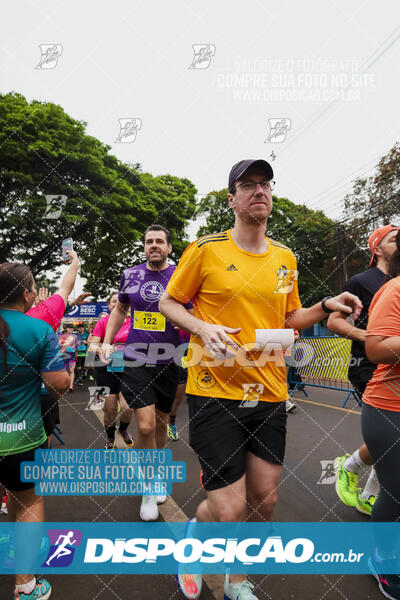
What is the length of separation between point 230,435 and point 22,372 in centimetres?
119

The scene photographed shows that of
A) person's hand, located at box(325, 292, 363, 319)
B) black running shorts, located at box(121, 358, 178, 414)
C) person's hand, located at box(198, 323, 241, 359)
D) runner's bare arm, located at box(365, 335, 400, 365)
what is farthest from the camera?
black running shorts, located at box(121, 358, 178, 414)

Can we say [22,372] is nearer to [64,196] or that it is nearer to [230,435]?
[230,435]

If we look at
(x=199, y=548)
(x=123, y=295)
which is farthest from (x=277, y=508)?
(x=123, y=295)

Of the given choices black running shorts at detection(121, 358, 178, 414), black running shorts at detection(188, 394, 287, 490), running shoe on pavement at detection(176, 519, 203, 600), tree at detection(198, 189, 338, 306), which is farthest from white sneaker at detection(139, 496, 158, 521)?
tree at detection(198, 189, 338, 306)

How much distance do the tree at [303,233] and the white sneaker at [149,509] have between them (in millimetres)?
22222

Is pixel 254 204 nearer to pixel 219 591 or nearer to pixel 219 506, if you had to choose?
pixel 219 506

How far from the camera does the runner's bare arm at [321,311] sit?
1978 millimetres

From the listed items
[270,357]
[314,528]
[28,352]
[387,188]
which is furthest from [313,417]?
[387,188]

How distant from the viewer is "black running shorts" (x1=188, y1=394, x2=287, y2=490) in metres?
1.89

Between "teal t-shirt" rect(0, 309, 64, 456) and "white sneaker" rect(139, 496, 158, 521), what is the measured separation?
1322mm

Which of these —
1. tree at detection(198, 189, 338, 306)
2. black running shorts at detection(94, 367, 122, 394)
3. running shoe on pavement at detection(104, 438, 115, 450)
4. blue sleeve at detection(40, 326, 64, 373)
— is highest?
tree at detection(198, 189, 338, 306)

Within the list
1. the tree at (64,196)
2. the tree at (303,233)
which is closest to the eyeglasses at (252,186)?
the tree at (64,196)

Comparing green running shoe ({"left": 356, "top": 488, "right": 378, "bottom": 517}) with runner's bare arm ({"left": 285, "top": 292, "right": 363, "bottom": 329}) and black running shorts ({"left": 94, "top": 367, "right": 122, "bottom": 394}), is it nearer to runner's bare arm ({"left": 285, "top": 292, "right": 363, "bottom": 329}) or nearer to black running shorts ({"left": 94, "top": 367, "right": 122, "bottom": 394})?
runner's bare arm ({"left": 285, "top": 292, "right": 363, "bottom": 329})

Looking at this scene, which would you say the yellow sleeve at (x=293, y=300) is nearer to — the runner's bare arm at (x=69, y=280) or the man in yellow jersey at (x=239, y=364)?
the man in yellow jersey at (x=239, y=364)
